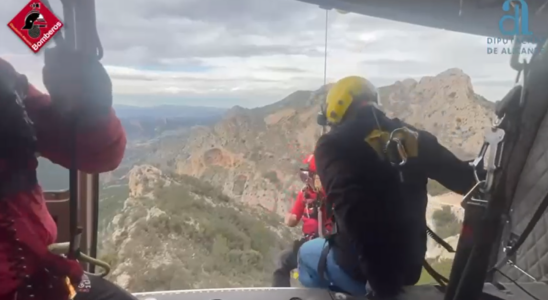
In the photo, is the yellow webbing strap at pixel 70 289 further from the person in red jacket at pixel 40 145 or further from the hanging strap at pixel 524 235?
the hanging strap at pixel 524 235

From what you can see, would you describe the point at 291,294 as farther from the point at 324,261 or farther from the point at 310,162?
the point at 310,162

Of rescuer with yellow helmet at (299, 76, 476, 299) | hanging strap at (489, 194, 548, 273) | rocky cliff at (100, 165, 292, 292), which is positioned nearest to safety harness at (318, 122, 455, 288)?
rescuer with yellow helmet at (299, 76, 476, 299)

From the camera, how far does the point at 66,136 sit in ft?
3.92

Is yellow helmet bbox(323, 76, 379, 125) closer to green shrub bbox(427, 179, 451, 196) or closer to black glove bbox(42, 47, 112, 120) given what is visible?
green shrub bbox(427, 179, 451, 196)

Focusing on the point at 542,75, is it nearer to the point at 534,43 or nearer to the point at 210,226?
the point at 534,43

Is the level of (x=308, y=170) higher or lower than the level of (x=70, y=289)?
higher

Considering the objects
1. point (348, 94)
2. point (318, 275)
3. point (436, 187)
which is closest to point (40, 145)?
point (348, 94)

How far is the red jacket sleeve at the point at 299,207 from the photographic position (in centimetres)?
187

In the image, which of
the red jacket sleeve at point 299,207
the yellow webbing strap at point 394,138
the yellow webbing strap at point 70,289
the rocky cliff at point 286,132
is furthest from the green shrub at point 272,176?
the yellow webbing strap at point 70,289

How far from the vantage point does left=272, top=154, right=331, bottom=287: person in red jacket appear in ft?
5.98

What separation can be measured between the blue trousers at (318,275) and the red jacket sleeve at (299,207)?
111 millimetres

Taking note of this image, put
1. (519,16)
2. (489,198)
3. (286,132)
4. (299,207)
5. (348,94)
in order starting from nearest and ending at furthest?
1. (489,198)
2. (519,16)
3. (348,94)
4. (286,132)
5. (299,207)

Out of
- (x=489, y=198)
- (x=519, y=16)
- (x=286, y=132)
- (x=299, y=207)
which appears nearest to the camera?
(x=489, y=198)

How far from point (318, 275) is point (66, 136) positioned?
3.31 ft
